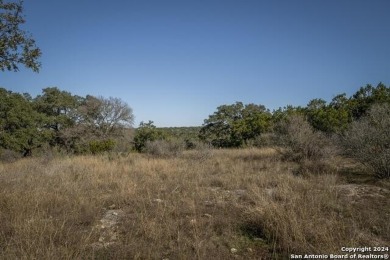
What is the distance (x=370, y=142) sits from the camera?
852 centimetres

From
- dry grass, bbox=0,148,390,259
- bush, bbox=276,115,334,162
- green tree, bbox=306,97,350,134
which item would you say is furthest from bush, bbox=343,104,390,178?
green tree, bbox=306,97,350,134

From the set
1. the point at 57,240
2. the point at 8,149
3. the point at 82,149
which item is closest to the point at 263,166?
the point at 57,240

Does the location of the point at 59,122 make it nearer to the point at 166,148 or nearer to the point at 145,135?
the point at 145,135

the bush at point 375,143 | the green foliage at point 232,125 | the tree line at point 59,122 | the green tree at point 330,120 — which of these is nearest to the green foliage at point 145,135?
the tree line at point 59,122

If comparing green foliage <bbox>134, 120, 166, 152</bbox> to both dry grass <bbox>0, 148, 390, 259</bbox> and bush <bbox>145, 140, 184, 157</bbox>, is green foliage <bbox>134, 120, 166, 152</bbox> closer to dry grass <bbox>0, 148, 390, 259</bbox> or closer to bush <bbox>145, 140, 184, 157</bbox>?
bush <bbox>145, 140, 184, 157</bbox>

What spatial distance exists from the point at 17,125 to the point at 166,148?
13.1m

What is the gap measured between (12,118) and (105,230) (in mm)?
21708

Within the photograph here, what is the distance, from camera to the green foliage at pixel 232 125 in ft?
84.4

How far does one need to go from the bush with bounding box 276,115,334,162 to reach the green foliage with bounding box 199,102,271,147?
1128 cm

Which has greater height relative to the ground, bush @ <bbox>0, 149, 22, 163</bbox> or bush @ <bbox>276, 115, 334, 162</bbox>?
bush @ <bbox>276, 115, 334, 162</bbox>

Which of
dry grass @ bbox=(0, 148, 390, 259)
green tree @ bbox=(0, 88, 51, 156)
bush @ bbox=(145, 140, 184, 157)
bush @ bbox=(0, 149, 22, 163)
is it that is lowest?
dry grass @ bbox=(0, 148, 390, 259)

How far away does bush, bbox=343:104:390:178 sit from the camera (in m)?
8.09

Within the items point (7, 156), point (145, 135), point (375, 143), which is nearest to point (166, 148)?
point (145, 135)

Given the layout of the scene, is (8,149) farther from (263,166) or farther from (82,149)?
(263,166)
